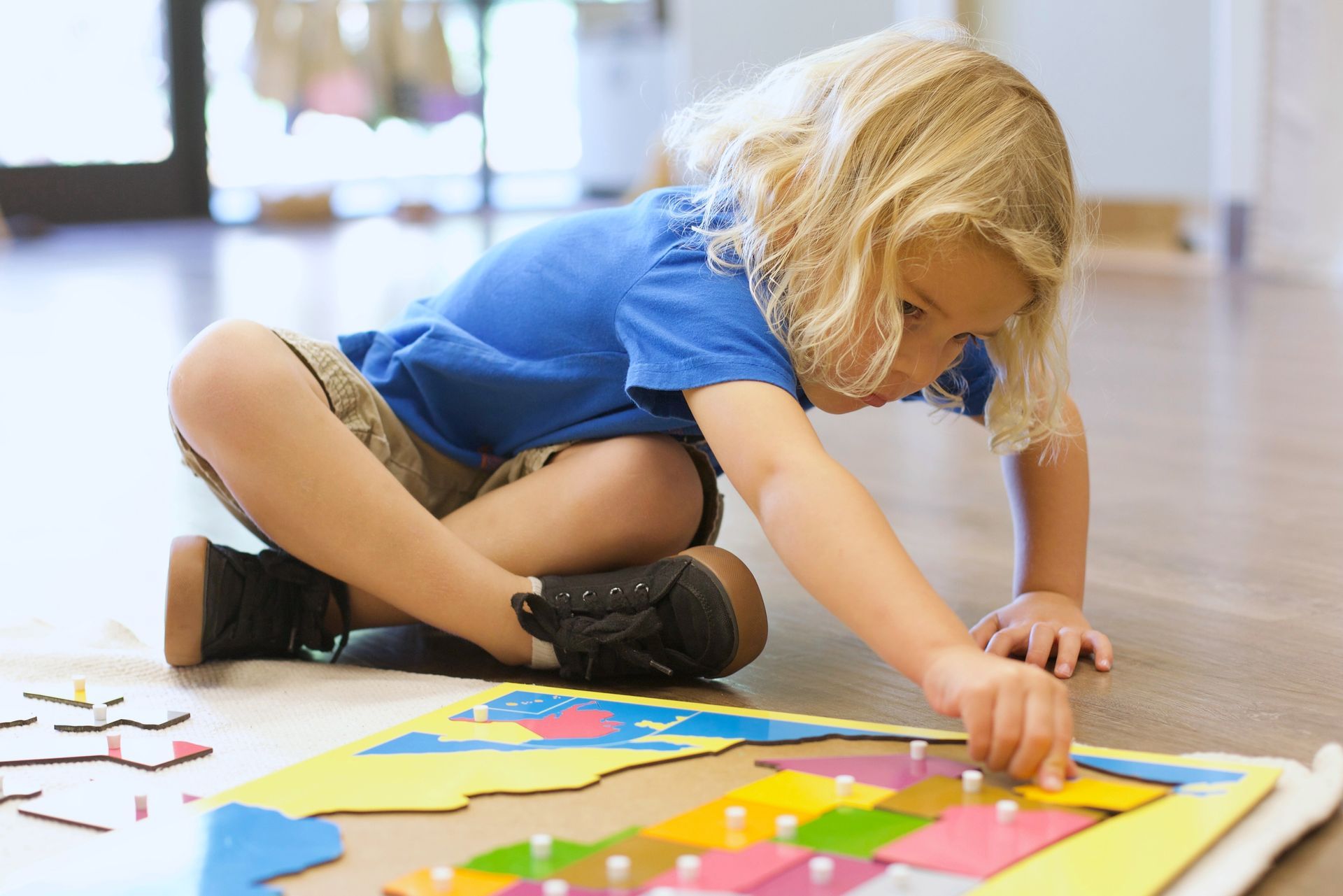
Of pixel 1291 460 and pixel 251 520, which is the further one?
pixel 1291 460

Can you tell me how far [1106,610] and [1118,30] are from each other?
275cm

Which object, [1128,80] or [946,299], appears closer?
[946,299]

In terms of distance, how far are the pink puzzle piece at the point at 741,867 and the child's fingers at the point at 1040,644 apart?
12.3 inches

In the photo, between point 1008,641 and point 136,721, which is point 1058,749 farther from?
point 136,721

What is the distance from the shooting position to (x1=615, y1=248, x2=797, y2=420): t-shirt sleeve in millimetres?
725

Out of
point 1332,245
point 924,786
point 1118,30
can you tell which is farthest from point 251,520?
point 1118,30

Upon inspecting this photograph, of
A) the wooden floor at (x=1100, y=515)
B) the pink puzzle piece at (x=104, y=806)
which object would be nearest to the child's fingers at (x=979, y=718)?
the wooden floor at (x=1100, y=515)

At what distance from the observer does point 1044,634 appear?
82cm

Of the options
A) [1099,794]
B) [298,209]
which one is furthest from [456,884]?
[298,209]

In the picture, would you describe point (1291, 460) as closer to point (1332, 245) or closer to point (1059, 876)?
point (1059, 876)

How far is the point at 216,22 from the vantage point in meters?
4.73

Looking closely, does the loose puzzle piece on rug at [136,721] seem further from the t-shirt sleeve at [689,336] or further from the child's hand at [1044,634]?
the child's hand at [1044,634]

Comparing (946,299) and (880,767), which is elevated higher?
(946,299)

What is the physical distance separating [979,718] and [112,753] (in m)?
0.39
